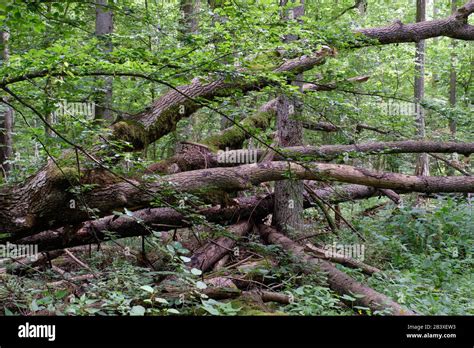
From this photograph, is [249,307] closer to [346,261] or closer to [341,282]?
[341,282]

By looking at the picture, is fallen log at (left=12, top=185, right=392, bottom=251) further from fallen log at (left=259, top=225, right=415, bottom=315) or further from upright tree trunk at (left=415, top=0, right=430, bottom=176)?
upright tree trunk at (left=415, top=0, right=430, bottom=176)

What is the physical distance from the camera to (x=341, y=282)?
6000mm

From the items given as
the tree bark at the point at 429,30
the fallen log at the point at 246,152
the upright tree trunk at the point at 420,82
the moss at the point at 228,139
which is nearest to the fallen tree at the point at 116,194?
the fallen log at the point at 246,152

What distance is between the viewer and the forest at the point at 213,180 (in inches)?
161

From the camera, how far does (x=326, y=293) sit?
18.2ft

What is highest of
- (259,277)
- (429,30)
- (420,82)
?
(429,30)

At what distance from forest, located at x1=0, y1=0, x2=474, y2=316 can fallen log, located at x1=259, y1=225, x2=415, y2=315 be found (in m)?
0.03

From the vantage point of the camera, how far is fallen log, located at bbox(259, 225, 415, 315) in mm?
5035

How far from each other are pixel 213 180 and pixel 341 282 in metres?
2.20

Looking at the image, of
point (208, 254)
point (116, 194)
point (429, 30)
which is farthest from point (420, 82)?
point (116, 194)

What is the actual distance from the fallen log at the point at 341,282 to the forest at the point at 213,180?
3 centimetres
